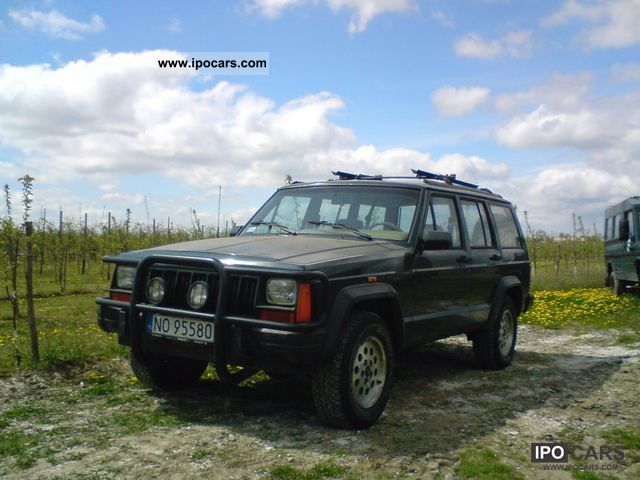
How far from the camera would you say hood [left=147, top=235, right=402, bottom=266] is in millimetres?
4055

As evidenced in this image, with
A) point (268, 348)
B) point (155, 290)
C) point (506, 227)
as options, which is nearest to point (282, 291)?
point (268, 348)

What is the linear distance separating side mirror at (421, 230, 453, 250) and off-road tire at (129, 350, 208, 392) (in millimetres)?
2327

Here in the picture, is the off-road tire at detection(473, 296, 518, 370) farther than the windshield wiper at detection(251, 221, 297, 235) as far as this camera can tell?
Yes

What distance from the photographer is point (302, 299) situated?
3.78 metres

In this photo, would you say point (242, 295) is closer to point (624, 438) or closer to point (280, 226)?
point (280, 226)

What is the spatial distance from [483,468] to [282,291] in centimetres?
165

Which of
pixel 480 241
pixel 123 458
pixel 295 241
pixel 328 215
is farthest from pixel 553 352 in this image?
pixel 123 458

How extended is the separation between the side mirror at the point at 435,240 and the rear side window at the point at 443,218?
0.25 m

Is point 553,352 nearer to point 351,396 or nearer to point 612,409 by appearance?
point 612,409

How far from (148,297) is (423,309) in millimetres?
2311

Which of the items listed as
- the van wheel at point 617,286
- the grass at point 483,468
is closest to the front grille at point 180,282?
the grass at point 483,468

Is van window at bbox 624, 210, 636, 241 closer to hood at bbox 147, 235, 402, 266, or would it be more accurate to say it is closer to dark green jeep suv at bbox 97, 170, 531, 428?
dark green jeep suv at bbox 97, 170, 531, 428

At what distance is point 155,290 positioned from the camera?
4.34 metres

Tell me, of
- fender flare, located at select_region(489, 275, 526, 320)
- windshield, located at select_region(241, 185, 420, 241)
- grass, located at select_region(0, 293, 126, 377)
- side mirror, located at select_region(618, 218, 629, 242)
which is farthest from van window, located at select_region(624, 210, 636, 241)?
grass, located at select_region(0, 293, 126, 377)
